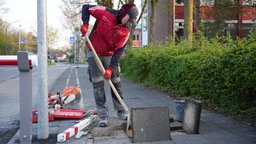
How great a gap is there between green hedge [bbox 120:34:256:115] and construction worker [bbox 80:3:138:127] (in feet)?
6.88

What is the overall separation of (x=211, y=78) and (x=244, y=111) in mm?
1267

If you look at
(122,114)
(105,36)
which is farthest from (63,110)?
(105,36)

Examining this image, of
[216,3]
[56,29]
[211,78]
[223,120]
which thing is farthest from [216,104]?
[56,29]

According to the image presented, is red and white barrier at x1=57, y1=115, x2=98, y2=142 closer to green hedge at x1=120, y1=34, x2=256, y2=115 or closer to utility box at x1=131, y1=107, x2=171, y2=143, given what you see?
utility box at x1=131, y1=107, x2=171, y2=143

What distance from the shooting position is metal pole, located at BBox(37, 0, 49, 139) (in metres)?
4.87

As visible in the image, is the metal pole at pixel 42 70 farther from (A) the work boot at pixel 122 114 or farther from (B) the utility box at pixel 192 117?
(B) the utility box at pixel 192 117

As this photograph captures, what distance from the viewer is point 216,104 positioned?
728 cm

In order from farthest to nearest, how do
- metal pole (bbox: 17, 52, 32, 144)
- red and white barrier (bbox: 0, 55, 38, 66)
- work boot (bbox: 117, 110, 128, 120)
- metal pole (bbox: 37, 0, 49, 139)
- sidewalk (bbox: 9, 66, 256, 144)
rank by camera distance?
1. work boot (bbox: 117, 110, 128, 120)
2. metal pole (bbox: 37, 0, 49, 139)
3. sidewalk (bbox: 9, 66, 256, 144)
4. metal pole (bbox: 17, 52, 32, 144)
5. red and white barrier (bbox: 0, 55, 38, 66)

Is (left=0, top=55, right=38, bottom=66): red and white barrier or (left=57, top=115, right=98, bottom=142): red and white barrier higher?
(left=0, top=55, right=38, bottom=66): red and white barrier

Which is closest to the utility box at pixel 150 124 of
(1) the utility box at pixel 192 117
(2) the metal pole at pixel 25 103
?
(1) the utility box at pixel 192 117

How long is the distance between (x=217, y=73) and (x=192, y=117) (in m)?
1.91

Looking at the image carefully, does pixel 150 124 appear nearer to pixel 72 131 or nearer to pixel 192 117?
pixel 192 117

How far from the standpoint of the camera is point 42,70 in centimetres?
493

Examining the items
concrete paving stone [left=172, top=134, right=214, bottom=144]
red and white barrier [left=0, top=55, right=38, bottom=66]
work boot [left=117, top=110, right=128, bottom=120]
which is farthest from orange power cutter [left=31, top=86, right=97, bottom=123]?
concrete paving stone [left=172, top=134, right=214, bottom=144]
